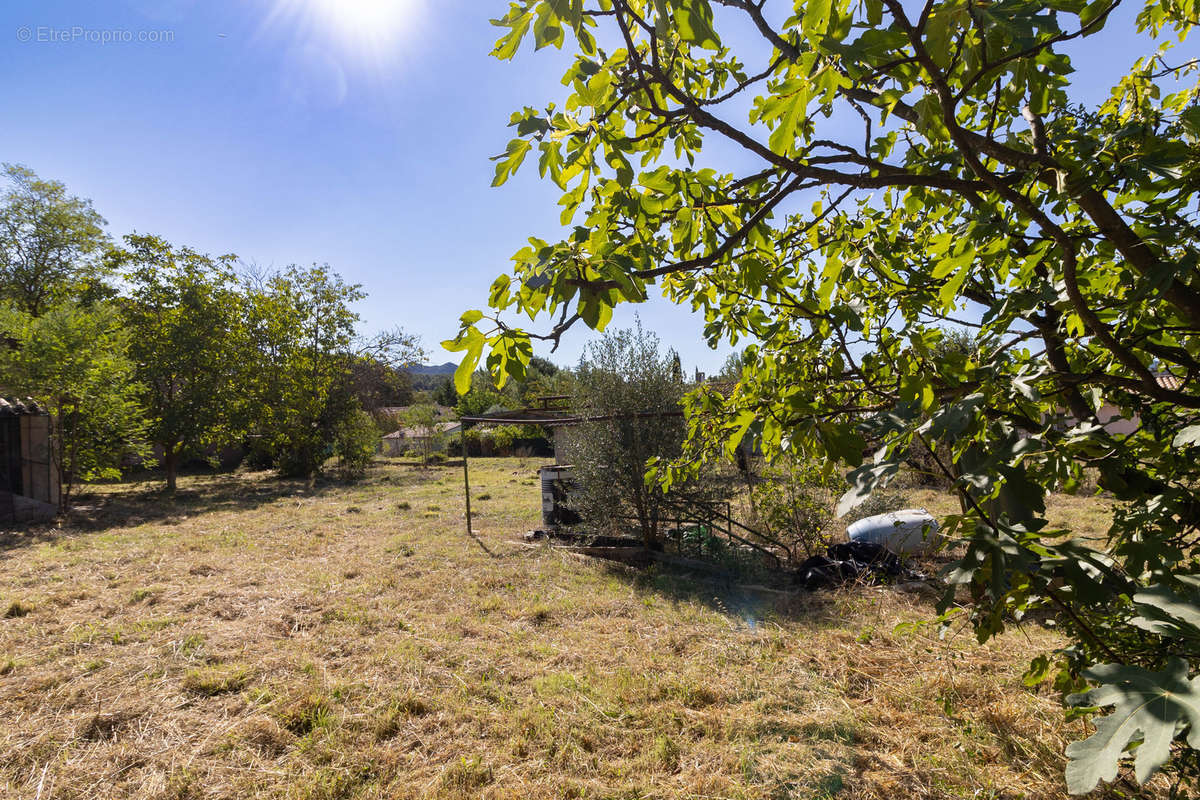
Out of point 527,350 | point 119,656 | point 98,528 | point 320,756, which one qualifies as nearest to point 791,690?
point 320,756

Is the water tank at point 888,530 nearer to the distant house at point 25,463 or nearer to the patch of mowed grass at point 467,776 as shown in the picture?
the patch of mowed grass at point 467,776

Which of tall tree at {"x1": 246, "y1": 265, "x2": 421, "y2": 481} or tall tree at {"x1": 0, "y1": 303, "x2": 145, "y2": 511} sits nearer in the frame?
tall tree at {"x1": 0, "y1": 303, "x2": 145, "y2": 511}

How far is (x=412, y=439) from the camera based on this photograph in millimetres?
27500

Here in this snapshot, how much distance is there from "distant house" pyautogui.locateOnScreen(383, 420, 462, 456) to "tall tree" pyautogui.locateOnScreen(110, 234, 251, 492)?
9647 mm

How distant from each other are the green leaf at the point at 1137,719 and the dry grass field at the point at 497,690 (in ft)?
7.13

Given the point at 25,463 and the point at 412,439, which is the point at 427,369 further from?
the point at 25,463

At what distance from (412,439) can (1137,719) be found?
28.9m

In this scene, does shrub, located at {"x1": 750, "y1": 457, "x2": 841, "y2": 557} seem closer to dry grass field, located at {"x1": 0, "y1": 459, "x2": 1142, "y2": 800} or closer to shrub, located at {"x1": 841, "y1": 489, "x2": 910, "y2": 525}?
shrub, located at {"x1": 841, "y1": 489, "x2": 910, "y2": 525}

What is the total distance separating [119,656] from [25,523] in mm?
8261

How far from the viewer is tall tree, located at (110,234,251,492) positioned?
13.2 m

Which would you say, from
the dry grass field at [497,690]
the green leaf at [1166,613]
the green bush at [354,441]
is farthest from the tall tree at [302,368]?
the green leaf at [1166,613]

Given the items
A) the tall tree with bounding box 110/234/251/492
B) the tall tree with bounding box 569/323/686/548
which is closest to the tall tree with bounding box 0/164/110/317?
the tall tree with bounding box 110/234/251/492

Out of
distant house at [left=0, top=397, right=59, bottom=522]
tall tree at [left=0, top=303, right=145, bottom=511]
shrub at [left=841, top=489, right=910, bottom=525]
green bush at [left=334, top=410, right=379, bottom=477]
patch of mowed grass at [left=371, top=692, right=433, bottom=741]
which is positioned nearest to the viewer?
patch of mowed grass at [left=371, top=692, right=433, bottom=741]

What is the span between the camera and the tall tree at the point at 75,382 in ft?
29.9
